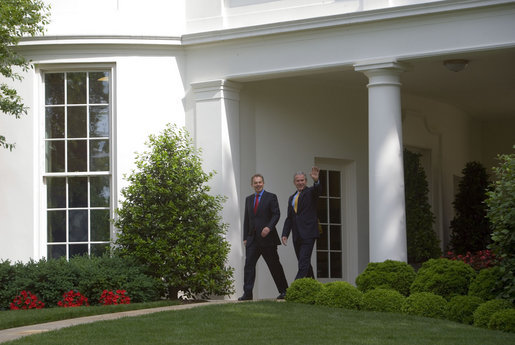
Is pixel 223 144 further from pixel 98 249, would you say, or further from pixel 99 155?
pixel 98 249

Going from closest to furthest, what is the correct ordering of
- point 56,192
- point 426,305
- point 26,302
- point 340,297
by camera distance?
point 426,305, point 340,297, point 26,302, point 56,192

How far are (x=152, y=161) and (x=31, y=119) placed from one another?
2096 mm

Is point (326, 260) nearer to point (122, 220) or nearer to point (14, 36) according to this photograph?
point (122, 220)

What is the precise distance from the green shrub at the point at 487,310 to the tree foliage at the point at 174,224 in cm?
460

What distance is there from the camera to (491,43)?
12.6 m

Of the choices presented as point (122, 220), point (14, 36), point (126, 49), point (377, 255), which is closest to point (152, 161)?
point (122, 220)

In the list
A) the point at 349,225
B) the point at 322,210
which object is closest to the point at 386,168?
the point at 322,210

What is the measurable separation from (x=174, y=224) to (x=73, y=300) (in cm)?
200

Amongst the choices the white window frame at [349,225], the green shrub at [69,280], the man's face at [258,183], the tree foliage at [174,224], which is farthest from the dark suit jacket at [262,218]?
the white window frame at [349,225]

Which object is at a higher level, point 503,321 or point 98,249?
point 98,249

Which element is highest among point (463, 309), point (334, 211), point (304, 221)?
point (334, 211)

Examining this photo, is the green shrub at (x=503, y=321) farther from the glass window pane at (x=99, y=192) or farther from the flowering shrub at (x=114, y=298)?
the glass window pane at (x=99, y=192)

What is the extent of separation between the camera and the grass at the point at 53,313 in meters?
10.7

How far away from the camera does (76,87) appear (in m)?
14.6
